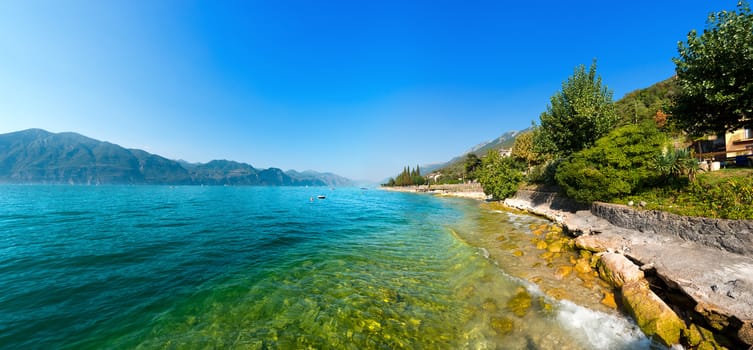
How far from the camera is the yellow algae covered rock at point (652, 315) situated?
6.32 meters

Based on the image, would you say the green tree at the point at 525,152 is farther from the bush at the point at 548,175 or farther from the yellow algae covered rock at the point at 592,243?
the yellow algae covered rock at the point at 592,243

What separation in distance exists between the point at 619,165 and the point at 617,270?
1421 cm

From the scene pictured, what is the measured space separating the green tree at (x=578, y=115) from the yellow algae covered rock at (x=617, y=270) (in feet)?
67.2

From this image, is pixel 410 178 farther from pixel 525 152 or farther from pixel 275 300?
pixel 275 300

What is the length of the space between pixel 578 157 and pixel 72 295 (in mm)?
34408

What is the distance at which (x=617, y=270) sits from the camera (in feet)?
31.2

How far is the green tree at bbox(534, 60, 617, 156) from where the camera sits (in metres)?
25.1

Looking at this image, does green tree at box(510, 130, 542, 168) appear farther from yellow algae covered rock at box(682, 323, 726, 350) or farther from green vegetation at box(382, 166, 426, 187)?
green vegetation at box(382, 166, 426, 187)

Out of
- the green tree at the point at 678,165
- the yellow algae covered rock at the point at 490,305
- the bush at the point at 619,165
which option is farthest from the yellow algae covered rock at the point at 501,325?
the bush at the point at 619,165

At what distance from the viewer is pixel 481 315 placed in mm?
7957

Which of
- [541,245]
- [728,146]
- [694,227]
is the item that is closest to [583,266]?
[541,245]

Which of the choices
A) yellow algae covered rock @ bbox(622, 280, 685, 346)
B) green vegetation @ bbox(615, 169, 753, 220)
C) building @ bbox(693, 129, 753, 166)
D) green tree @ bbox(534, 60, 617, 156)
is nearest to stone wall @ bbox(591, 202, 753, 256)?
green vegetation @ bbox(615, 169, 753, 220)

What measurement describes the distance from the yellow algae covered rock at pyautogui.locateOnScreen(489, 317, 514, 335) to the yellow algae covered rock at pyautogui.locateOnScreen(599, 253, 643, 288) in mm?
5338

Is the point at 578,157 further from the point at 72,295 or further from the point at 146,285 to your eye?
the point at 72,295
